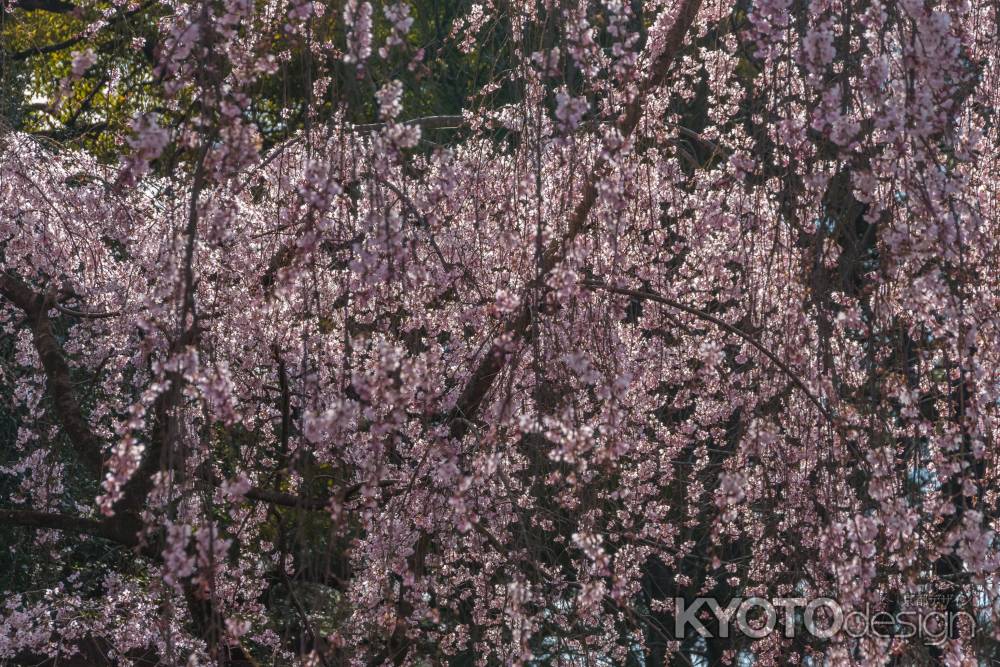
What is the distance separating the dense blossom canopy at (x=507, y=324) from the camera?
2.24m

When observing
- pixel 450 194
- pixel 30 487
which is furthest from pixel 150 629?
pixel 450 194

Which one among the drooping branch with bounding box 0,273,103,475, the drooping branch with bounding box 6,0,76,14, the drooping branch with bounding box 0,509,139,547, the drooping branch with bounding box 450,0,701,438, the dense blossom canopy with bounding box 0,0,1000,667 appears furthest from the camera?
the drooping branch with bounding box 6,0,76,14

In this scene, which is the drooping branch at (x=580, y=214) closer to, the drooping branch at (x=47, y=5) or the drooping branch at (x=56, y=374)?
the drooping branch at (x=56, y=374)

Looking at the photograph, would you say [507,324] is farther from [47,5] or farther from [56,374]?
[47,5]

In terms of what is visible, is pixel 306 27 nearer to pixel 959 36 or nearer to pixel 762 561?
pixel 959 36

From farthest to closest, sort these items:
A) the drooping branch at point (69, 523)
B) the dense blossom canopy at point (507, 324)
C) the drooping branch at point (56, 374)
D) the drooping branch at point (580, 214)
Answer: the drooping branch at point (56, 374)
the drooping branch at point (69, 523)
the drooping branch at point (580, 214)
the dense blossom canopy at point (507, 324)

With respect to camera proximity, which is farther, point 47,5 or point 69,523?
point 47,5

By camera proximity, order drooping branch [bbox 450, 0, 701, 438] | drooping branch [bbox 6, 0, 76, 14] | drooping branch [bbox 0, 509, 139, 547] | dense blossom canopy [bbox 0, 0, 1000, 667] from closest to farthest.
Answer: dense blossom canopy [bbox 0, 0, 1000, 667] → drooping branch [bbox 450, 0, 701, 438] → drooping branch [bbox 0, 509, 139, 547] → drooping branch [bbox 6, 0, 76, 14]

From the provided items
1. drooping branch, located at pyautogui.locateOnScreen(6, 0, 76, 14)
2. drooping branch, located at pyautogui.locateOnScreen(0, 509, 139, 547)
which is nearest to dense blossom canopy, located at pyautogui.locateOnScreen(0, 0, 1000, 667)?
drooping branch, located at pyautogui.locateOnScreen(0, 509, 139, 547)

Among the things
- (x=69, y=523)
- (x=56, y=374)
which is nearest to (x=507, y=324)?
(x=69, y=523)

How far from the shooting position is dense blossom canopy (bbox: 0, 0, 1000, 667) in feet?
7.34

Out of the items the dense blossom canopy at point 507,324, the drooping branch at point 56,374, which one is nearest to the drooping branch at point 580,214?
the dense blossom canopy at point 507,324

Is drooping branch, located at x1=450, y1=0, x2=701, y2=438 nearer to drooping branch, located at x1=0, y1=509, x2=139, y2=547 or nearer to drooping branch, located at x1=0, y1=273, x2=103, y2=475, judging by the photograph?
drooping branch, located at x1=0, y1=509, x2=139, y2=547

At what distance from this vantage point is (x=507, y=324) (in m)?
2.84
